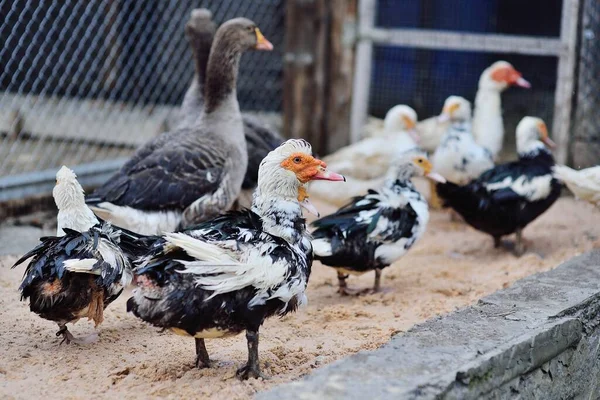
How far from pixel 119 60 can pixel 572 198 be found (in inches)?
198

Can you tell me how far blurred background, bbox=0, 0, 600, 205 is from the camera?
8227mm

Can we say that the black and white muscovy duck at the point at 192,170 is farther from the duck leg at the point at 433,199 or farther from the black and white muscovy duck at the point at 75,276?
the duck leg at the point at 433,199

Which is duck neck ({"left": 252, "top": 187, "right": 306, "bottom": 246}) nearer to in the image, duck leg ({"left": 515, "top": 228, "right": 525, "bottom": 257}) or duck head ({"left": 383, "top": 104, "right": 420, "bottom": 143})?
duck leg ({"left": 515, "top": 228, "right": 525, "bottom": 257})

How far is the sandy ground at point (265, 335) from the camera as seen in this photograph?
381 cm

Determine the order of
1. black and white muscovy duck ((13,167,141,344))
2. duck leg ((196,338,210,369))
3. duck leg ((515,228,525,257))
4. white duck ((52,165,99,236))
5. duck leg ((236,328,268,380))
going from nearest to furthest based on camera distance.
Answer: duck leg ((236,328,268,380)), duck leg ((196,338,210,369)), black and white muscovy duck ((13,167,141,344)), white duck ((52,165,99,236)), duck leg ((515,228,525,257))

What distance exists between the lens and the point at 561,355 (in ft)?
13.0

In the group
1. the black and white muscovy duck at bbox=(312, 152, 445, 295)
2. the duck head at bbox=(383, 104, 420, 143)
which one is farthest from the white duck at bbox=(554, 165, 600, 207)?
the duck head at bbox=(383, 104, 420, 143)

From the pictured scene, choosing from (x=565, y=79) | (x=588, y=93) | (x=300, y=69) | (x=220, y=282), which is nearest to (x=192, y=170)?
(x=220, y=282)

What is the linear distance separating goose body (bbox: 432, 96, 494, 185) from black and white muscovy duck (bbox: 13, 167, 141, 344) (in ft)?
12.6

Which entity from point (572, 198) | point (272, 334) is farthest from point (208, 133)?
point (572, 198)

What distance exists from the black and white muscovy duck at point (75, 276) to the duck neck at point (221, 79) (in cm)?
218

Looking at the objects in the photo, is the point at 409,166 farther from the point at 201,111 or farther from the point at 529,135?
the point at 201,111

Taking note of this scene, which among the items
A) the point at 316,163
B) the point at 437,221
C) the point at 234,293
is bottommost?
the point at 437,221

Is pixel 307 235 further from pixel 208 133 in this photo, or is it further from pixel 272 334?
pixel 208 133
